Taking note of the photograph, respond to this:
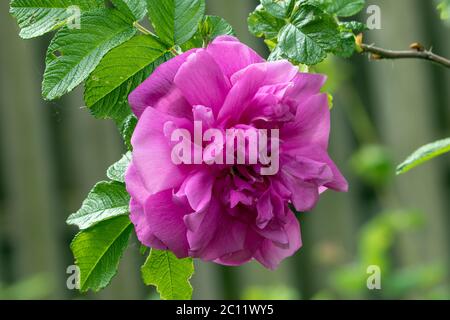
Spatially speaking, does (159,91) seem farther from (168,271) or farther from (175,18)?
(168,271)

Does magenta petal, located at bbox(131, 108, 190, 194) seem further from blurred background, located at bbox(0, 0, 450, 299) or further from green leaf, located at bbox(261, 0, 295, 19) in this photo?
blurred background, located at bbox(0, 0, 450, 299)

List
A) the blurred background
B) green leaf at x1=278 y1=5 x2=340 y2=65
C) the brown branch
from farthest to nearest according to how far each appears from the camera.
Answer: the blurred background
the brown branch
green leaf at x1=278 y1=5 x2=340 y2=65

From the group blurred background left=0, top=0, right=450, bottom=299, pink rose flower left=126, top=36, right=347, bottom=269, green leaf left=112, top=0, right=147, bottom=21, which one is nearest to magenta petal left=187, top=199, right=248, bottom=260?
pink rose flower left=126, top=36, right=347, bottom=269

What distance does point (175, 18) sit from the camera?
841mm

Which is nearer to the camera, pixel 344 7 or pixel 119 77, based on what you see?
pixel 119 77

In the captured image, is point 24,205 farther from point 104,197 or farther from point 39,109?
point 104,197

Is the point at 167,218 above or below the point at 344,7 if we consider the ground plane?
below

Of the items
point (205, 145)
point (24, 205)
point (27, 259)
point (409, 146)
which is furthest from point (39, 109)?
point (205, 145)

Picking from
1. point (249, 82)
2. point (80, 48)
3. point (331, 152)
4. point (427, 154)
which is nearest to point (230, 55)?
point (249, 82)

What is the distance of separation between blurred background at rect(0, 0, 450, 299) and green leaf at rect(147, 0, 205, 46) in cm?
163

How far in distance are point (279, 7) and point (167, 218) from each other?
27 cm

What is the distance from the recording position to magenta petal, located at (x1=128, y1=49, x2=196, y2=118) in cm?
74

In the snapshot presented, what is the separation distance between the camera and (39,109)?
8.27 feet
